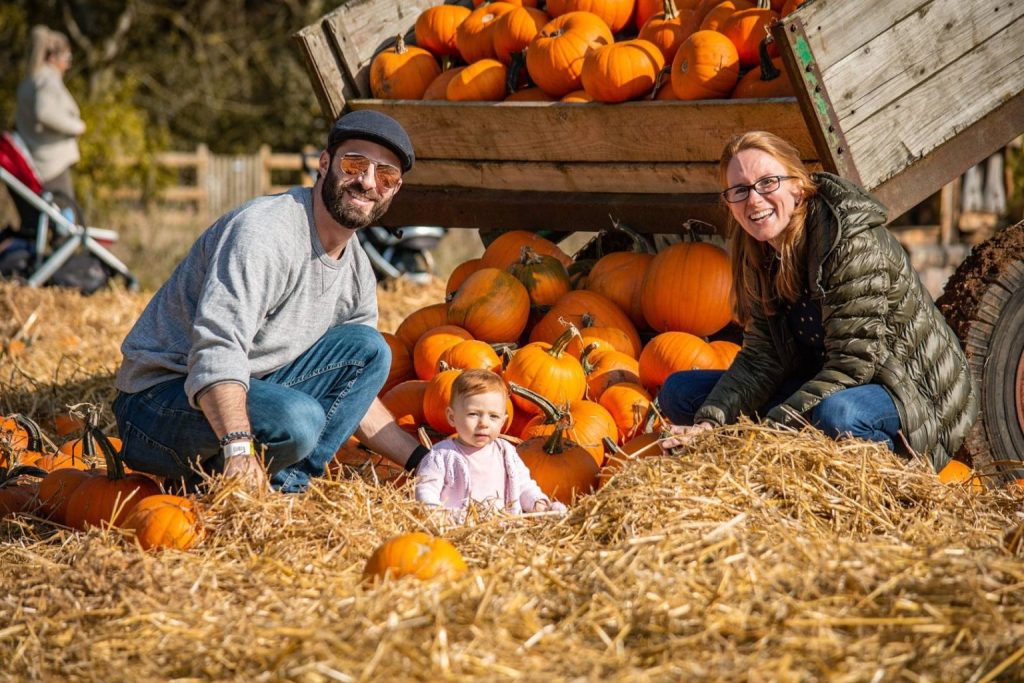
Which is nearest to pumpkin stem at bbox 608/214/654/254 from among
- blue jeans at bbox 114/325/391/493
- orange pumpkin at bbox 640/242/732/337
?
orange pumpkin at bbox 640/242/732/337

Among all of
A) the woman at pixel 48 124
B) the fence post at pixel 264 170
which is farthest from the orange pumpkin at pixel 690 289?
the fence post at pixel 264 170

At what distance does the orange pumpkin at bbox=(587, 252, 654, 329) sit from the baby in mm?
1572

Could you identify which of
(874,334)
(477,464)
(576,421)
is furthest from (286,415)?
(874,334)

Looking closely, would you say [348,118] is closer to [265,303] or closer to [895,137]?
[265,303]

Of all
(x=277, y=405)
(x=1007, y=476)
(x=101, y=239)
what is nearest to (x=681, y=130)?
(x=1007, y=476)

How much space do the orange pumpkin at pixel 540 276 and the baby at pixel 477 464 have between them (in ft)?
4.96

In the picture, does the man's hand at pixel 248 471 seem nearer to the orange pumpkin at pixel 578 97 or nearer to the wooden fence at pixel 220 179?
the orange pumpkin at pixel 578 97

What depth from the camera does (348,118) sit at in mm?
3887

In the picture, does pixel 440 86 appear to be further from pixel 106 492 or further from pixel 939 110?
pixel 106 492

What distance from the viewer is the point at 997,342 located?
15.2ft

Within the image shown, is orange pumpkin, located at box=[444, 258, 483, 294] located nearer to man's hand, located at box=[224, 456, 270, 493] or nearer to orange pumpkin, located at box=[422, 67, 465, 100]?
orange pumpkin, located at box=[422, 67, 465, 100]

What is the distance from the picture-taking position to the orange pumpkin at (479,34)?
5.77 metres

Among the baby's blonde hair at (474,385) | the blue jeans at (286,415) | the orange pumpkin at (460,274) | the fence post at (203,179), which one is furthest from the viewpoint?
the fence post at (203,179)

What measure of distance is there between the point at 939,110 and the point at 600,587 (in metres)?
2.68
